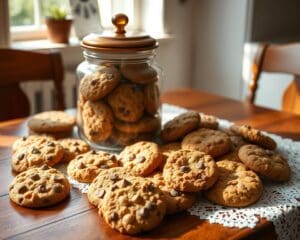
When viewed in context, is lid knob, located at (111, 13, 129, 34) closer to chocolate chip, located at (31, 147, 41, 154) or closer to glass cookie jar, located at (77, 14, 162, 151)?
glass cookie jar, located at (77, 14, 162, 151)

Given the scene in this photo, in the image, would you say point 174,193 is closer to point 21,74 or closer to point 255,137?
point 255,137

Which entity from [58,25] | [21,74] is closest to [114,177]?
[21,74]

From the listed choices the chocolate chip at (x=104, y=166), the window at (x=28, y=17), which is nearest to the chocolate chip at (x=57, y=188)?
the chocolate chip at (x=104, y=166)

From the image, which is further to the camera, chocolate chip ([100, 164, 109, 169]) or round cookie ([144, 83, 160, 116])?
round cookie ([144, 83, 160, 116])

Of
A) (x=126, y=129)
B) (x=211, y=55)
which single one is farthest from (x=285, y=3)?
(x=126, y=129)

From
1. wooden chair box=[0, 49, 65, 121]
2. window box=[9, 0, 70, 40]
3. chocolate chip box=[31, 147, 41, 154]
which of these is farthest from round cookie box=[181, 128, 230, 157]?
window box=[9, 0, 70, 40]

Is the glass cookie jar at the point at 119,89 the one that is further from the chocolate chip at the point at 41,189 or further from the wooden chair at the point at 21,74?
the wooden chair at the point at 21,74
